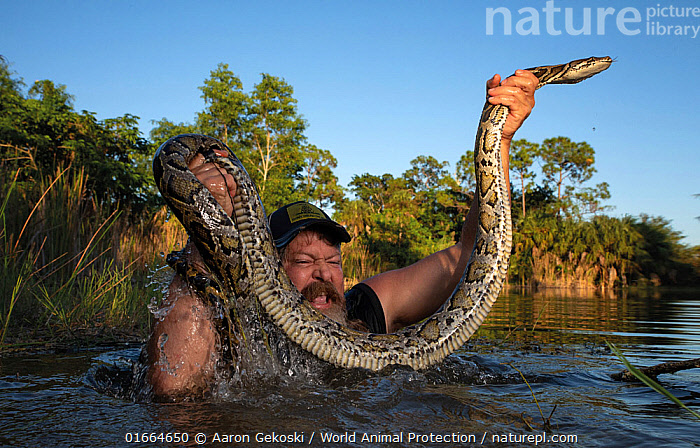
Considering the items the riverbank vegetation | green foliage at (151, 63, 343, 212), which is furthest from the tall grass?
green foliage at (151, 63, 343, 212)

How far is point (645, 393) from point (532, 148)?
136 feet

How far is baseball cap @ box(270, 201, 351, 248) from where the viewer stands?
4.49 meters

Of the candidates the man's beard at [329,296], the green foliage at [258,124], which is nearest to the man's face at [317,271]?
the man's beard at [329,296]

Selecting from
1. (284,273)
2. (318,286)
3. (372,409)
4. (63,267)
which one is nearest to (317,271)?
(318,286)

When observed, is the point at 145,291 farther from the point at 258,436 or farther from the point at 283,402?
the point at 258,436

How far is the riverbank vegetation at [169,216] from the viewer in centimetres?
610

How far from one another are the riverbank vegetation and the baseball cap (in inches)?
46.1

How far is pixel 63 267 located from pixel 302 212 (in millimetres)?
4500

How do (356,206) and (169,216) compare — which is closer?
(169,216)

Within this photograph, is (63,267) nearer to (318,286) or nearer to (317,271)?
(317,271)

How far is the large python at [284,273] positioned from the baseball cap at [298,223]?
0.89m

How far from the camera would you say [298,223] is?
4.59 meters

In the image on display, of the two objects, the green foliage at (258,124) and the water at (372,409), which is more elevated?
the green foliage at (258,124)

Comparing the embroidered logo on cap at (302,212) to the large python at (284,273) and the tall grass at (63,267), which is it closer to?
the large python at (284,273)
